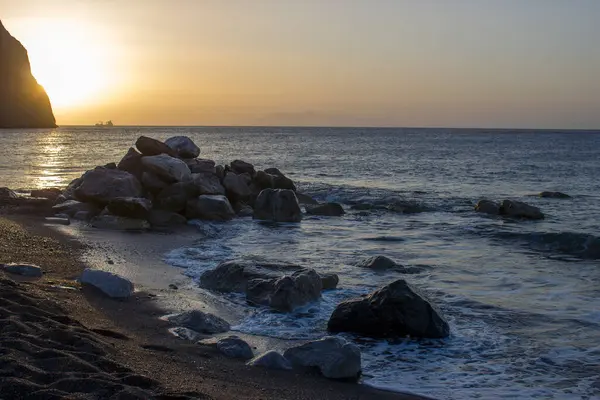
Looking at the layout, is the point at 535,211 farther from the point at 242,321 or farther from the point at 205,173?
the point at 242,321

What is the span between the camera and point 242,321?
760 cm

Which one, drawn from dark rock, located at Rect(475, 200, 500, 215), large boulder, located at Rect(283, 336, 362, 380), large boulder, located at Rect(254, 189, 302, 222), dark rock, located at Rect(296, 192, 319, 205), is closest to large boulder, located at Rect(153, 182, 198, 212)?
large boulder, located at Rect(254, 189, 302, 222)

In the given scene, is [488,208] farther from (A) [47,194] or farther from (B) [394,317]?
(B) [394,317]

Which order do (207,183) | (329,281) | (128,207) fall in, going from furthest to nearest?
(207,183) → (128,207) → (329,281)

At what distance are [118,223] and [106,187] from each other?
1.76m

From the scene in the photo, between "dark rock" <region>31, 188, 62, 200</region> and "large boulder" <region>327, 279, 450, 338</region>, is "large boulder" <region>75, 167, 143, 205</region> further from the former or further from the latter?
"large boulder" <region>327, 279, 450, 338</region>

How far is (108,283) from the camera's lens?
8062 millimetres

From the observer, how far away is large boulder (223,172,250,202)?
60.2 feet

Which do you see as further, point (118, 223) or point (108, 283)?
point (118, 223)

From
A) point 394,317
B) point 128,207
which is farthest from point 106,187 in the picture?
point 394,317

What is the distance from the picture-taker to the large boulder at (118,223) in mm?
14102

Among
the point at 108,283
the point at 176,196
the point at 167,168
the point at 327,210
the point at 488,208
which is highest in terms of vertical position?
the point at 167,168

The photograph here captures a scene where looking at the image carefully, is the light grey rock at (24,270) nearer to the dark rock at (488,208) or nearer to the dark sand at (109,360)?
the dark sand at (109,360)

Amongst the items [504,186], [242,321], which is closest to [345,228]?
[242,321]
